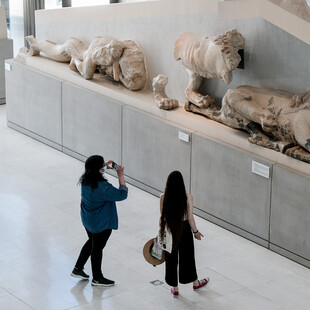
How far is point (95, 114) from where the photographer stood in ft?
35.8

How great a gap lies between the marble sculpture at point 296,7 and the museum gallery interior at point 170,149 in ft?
0.07

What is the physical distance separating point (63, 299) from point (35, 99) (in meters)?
5.87

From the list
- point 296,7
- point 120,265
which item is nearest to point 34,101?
point 120,265

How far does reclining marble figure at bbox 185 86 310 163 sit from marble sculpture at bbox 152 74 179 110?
101 centimetres

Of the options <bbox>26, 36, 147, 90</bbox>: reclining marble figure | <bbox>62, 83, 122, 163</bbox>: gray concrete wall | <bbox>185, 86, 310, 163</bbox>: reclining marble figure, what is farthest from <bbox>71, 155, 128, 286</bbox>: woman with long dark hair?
<bbox>26, 36, 147, 90</bbox>: reclining marble figure

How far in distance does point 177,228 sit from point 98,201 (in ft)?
2.47

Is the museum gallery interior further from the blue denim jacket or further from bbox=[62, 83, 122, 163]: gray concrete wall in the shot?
the blue denim jacket

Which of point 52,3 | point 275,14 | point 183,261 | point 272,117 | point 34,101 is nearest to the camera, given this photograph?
point 183,261

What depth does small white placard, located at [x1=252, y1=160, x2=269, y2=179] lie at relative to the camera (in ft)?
26.8

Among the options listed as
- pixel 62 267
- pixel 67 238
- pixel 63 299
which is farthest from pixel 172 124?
pixel 63 299

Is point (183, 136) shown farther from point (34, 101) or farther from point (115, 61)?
point (34, 101)

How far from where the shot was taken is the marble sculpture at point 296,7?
7906 millimetres

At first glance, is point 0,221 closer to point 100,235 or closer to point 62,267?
point 62,267

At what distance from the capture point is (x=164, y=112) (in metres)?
9.78
